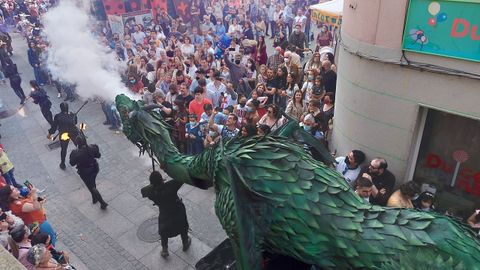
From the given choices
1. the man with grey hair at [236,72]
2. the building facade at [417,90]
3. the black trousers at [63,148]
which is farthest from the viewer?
the man with grey hair at [236,72]

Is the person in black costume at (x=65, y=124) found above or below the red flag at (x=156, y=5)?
below

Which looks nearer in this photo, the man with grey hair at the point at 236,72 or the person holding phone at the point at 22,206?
the person holding phone at the point at 22,206

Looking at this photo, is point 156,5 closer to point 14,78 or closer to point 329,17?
point 14,78

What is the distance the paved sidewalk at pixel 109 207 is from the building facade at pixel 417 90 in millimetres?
3322

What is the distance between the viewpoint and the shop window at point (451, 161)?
6062mm

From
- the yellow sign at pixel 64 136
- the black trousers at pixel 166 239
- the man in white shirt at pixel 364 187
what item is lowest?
the black trousers at pixel 166 239

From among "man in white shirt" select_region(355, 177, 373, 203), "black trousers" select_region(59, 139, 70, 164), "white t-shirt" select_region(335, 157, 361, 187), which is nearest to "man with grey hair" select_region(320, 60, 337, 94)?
"white t-shirt" select_region(335, 157, 361, 187)

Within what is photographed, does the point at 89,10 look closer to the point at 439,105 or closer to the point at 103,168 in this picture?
the point at 103,168

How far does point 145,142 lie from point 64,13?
48.5 ft

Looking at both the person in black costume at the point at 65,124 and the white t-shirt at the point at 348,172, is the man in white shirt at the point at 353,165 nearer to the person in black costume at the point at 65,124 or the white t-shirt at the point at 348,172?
the white t-shirt at the point at 348,172

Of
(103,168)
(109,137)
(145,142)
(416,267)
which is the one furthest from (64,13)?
(416,267)

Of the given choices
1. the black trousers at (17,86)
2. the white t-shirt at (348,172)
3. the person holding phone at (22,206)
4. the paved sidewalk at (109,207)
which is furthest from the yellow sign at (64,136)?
the white t-shirt at (348,172)

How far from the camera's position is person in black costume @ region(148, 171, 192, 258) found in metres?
6.00

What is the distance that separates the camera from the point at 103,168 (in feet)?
31.9
